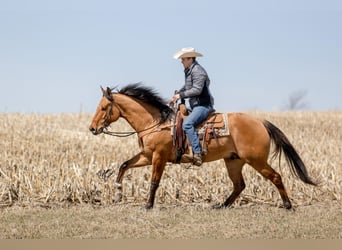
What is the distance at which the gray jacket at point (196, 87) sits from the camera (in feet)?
36.8

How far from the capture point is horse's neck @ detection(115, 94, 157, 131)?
11828mm

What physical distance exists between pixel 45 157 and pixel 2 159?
1062 mm

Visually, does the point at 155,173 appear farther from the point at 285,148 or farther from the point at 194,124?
the point at 285,148

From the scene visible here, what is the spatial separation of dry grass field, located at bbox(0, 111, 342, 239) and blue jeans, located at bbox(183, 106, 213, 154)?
3.89 ft

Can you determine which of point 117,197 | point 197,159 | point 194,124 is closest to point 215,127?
point 194,124

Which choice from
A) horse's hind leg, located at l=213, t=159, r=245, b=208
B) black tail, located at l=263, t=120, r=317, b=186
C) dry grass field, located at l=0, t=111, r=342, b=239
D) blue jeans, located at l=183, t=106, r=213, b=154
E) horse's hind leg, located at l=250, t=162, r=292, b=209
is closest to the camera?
dry grass field, located at l=0, t=111, r=342, b=239

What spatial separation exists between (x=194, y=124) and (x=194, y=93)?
2.07 ft

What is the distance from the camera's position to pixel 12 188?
12734 millimetres

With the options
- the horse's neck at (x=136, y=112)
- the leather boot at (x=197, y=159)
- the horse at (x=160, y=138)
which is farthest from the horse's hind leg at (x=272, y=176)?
the horse's neck at (x=136, y=112)

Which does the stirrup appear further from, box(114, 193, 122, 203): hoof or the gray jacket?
box(114, 193, 122, 203): hoof

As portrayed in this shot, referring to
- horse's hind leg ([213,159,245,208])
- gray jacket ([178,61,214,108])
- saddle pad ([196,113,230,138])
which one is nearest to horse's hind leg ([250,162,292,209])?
horse's hind leg ([213,159,245,208])

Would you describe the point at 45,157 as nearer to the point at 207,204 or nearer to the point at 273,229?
the point at 207,204

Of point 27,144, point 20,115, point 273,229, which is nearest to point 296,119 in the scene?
point 20,115

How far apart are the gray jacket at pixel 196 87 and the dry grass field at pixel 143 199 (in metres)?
2.02
